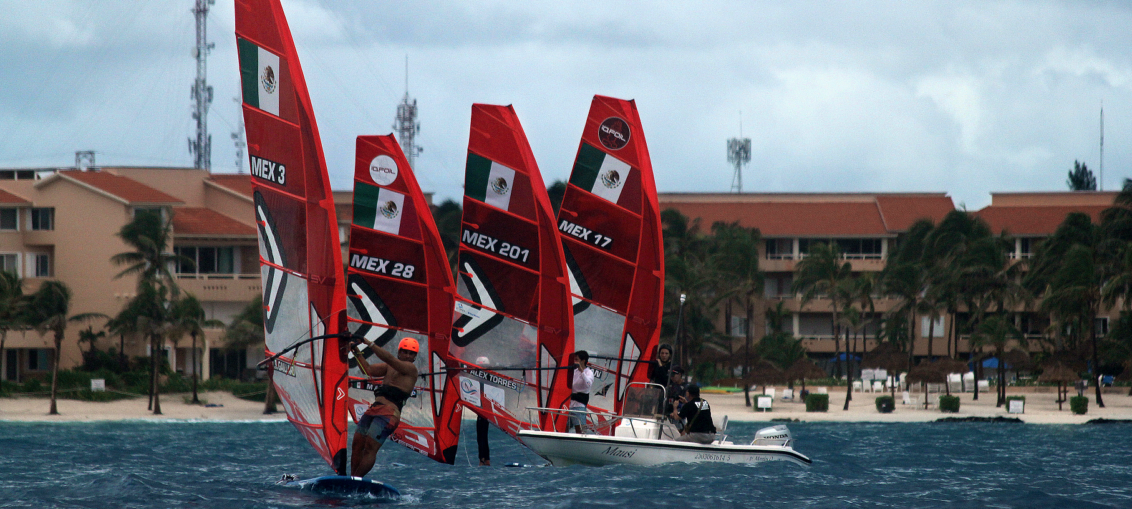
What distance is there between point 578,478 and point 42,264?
42.0 meters

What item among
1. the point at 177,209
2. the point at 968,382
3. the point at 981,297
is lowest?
the point at 968,382

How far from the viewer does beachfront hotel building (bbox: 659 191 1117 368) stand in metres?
67.5

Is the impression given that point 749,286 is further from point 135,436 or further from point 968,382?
point 135,436

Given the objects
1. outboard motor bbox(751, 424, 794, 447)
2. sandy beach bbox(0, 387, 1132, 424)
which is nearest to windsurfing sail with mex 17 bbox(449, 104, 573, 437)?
outboard motor bbox(751, 424, 794, 447)

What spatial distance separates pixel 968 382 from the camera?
182 ft

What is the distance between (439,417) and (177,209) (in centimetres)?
4068

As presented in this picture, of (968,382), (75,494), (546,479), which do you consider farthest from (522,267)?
(968,382)

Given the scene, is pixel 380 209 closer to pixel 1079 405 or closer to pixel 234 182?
pixel 1079 405

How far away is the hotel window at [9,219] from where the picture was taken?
48.8m

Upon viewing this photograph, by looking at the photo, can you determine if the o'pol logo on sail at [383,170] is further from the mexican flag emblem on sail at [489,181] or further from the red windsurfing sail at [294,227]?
the red windsurfing sail at [294,227]

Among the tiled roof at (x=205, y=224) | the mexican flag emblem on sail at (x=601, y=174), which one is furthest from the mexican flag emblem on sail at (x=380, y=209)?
the tiled roof at (x=205, y=224)

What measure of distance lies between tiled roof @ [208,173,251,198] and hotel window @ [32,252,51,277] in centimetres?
Result: 1322

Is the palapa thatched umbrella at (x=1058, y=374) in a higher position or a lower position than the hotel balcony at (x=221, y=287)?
lower

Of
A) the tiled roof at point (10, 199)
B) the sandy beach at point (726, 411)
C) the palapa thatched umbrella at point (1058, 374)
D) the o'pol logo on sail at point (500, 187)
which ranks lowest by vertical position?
the sandy beach at point (726, 411)
